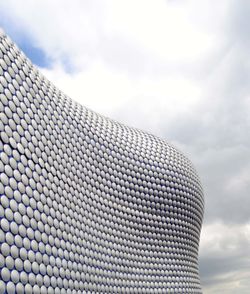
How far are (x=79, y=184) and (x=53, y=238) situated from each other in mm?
5188

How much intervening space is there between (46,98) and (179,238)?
18.4 metres

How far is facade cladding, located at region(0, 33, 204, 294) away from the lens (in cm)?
1789

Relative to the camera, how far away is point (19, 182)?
18016 mm

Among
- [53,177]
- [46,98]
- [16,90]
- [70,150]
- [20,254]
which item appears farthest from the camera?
[70,150]

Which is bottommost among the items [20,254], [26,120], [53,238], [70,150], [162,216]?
[20,254]

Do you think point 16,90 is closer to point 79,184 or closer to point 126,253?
point 79,184

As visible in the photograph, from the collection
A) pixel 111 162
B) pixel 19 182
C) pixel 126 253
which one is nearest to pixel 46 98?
pixel 19 182

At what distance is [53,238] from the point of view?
20.2m

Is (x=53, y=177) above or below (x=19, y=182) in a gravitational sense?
above

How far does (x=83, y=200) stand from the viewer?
2491 cm

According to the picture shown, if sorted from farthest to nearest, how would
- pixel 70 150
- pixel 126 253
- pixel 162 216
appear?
1. pixel 162 216
2. pixel 126 253
3. pixel 70 150

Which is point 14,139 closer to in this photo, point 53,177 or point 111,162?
point 53,177

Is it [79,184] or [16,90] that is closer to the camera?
[16,90]

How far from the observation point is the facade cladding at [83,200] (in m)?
17.9
